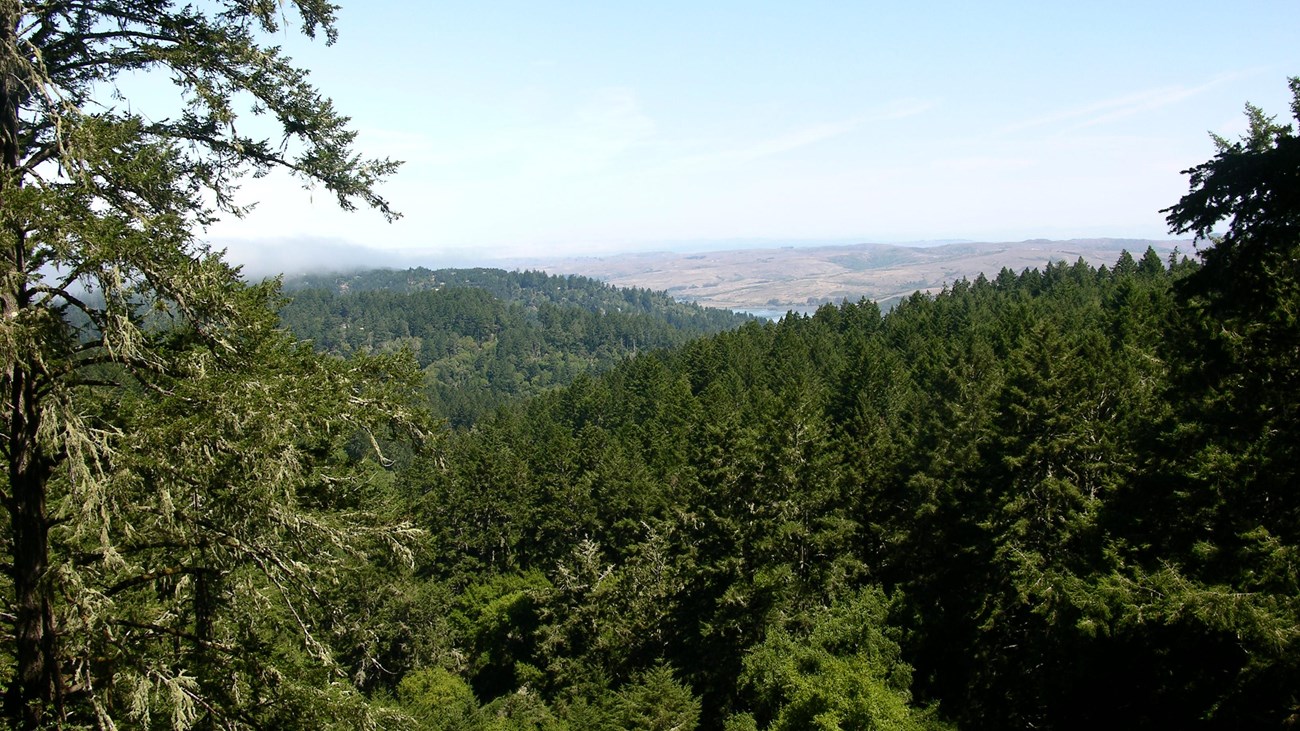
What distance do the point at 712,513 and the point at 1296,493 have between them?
16.2 metres

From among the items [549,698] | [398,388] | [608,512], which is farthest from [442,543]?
[398,388]

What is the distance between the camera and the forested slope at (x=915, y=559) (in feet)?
44.8

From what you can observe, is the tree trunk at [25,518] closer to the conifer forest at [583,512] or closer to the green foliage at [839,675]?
the conifer forest at [583,512]

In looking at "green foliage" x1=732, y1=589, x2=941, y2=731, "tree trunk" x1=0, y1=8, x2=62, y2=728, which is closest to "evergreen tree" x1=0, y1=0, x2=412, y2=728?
"tree trunk" x1=0, y1=8, x2=62, y2=728

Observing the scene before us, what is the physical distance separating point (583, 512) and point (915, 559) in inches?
763

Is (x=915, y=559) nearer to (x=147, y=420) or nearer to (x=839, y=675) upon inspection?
(x=839, y=675)

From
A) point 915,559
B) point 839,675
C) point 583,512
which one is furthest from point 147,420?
point 583,512

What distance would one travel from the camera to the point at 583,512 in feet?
130

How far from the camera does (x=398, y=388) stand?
7.29 m

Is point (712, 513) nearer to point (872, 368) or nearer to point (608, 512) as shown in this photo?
point (608, 512)

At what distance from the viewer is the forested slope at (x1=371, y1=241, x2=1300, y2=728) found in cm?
1366

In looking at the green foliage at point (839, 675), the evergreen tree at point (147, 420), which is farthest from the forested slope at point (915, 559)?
the evergreen tree at point (147, 420)

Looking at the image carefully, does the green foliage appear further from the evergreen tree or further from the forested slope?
the evergreen tree

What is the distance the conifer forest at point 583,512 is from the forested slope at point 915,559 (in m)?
0.13
